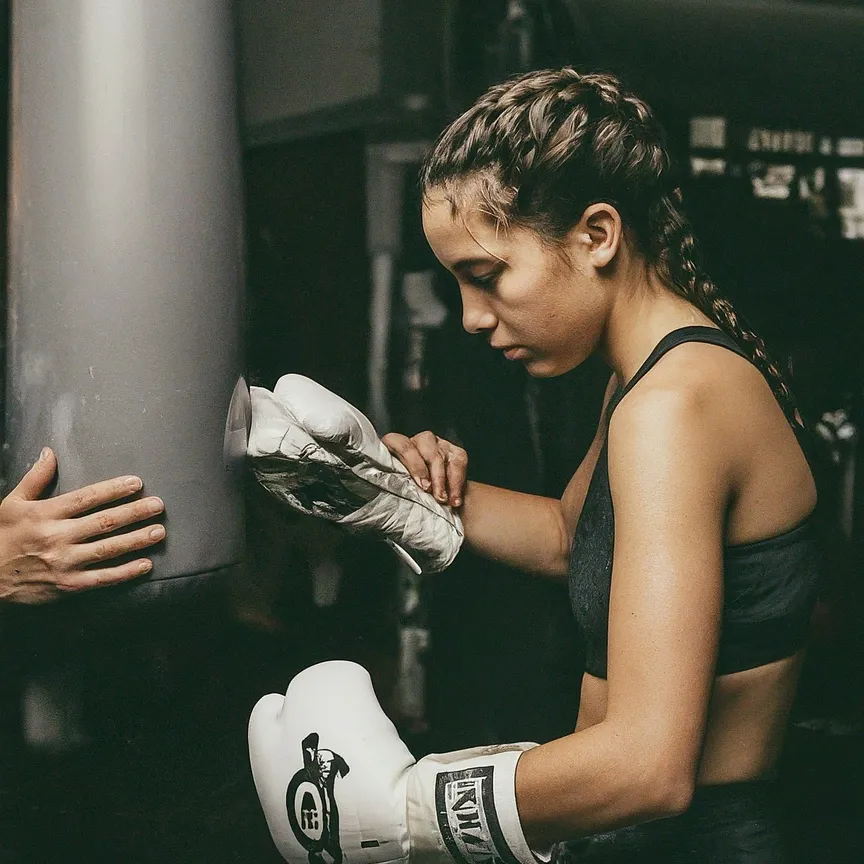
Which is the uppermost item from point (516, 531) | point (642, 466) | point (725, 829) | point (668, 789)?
point (642, 466)

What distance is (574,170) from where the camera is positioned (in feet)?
2.67

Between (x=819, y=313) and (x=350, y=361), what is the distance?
2.04ft

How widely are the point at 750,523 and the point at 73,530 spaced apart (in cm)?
62

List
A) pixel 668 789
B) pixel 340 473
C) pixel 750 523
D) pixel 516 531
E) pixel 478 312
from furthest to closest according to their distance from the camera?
pixel 516 531 < pixel 340 473 < pixel 478 312 < pixel 750 523 < pixel 668 789

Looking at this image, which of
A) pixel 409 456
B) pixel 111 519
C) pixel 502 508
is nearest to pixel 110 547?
pixel 111 519

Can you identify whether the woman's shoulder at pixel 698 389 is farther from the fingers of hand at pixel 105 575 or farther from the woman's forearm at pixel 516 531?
the fingers of hand at pixel 105 575

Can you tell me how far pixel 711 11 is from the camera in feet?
3.70

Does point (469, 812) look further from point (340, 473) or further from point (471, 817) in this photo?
point (340, 473)

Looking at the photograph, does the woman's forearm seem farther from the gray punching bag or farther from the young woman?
the gray punching bag

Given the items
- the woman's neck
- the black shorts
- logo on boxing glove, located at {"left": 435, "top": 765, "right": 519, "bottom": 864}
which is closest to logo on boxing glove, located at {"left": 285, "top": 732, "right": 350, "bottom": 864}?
logo on boxing glove, located at {"left": 435, "top": 765, "right": 519, "bottom": 864}

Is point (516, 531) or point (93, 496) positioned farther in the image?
point (516, 531)

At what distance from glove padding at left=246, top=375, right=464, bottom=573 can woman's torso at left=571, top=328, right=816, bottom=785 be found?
0.25 m

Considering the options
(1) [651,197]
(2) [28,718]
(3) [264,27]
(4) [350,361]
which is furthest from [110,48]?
(2) [28,718]

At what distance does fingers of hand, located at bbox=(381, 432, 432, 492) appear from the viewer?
1.07 metres
